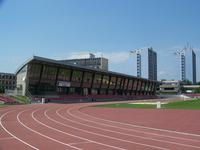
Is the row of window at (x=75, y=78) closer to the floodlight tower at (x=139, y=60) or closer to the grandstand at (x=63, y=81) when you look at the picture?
the grandstand at (x=63, y=81)

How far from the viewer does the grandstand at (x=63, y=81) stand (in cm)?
7406

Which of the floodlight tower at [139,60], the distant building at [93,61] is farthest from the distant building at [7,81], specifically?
the floodlight tower at [139,60]

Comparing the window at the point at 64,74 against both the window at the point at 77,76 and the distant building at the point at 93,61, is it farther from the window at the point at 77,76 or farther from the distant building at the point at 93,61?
the distant building at the point at 93,61

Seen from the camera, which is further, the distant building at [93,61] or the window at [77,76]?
the distant building at [93,61]

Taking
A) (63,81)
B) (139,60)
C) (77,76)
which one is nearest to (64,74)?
(63,81)

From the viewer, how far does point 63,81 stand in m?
84.8

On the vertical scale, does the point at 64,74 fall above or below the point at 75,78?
above

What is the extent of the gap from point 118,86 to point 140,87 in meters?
23.9

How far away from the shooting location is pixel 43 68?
7725 centimetres

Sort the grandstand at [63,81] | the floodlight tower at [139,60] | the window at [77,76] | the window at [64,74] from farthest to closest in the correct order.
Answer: the floodlight tower at [139,60] → the window at [77,76] → the window at [64,74] → the grandstand at [63,81]

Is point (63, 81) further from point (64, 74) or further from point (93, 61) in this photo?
point (93, 61)

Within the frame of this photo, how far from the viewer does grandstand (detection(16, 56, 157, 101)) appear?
243ft

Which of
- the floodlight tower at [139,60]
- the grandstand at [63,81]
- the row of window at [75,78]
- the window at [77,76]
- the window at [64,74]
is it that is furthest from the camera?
the floodlight tower at [139,60]

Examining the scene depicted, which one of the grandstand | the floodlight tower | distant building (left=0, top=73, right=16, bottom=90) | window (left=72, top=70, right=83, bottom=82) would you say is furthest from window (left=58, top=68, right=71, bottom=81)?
the floodlight tower
